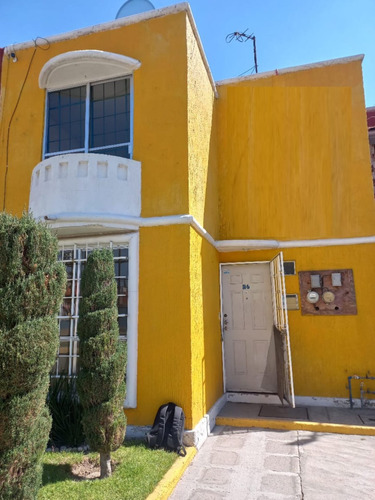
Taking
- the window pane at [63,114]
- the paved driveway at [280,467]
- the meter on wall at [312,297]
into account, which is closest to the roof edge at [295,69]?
the window pane at [63,114]

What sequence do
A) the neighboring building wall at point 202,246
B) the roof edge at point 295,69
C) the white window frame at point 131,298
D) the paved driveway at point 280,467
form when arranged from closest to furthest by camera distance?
the paved driveway at point 280,467 → the white window frame at point 131,298 → the neighboring building wall at point 202,246 → the roof edge at point 295,69

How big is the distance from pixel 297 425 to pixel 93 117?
19.9ft

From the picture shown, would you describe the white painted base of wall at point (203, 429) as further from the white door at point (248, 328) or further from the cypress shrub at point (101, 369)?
the cypress shrub at point (101, 369)

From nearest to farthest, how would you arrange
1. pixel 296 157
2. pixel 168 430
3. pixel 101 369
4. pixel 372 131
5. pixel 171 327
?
pixel 101 369, pixel 168 430, pixel 171 327, pixel 296 157, pixel 372 131

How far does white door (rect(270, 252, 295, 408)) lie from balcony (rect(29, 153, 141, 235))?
2683 mm

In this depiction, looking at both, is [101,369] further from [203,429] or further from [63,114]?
[63,114]

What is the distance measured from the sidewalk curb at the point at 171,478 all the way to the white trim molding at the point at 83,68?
5.85 m

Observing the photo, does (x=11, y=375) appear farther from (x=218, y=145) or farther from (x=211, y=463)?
(x=218, y=145)

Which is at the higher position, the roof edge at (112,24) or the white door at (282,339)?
the roof edge at (112,24)

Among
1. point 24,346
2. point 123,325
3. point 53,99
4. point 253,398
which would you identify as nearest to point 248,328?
point 253,398

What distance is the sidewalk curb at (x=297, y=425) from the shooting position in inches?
206

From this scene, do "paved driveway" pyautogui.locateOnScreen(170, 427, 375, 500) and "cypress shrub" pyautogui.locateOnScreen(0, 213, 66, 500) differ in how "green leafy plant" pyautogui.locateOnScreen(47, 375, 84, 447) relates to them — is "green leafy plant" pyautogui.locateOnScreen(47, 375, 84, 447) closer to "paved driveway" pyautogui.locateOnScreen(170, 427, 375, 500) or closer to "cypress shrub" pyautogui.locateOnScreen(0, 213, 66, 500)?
"paved driveway" pyautogui.locateOnScreen(170, 427, 375, 500)

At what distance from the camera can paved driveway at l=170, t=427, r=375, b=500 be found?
3.68 meters

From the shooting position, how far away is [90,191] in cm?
545
